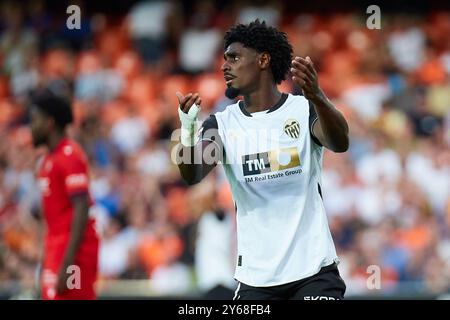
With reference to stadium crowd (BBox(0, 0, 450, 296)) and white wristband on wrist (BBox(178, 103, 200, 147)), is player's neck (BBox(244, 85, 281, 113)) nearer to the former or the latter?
white wristband on wrist (BBox(178, 103, 200, 147))

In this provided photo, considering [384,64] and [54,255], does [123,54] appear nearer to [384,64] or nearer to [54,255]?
[384,64]

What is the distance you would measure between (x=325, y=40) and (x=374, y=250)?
4.09m

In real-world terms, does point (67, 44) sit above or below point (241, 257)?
above

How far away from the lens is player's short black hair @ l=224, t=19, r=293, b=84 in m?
6.09

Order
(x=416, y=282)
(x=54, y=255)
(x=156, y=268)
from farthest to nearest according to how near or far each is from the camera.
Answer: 1. (x=156, y=268)
2. (x=416, y=282)
3. (x=54, y=255)

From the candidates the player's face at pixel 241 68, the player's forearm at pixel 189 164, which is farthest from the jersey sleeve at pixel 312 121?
the player's forearm at pixel 189 164

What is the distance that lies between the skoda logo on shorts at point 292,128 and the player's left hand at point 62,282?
84.7 inches

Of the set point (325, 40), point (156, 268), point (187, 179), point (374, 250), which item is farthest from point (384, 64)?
point (187, 179)

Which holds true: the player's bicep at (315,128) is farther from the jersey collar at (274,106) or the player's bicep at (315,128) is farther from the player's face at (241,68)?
the player's face at (241,68)

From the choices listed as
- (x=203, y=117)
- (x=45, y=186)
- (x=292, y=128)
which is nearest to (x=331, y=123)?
(x=292, y=128)

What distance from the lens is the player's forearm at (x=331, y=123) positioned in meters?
5.42

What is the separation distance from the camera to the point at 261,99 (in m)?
6.00

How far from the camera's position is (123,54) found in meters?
15.0

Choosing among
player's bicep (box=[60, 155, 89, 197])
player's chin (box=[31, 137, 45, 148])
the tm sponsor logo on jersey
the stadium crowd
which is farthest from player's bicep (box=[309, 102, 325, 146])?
the stadium crowd
